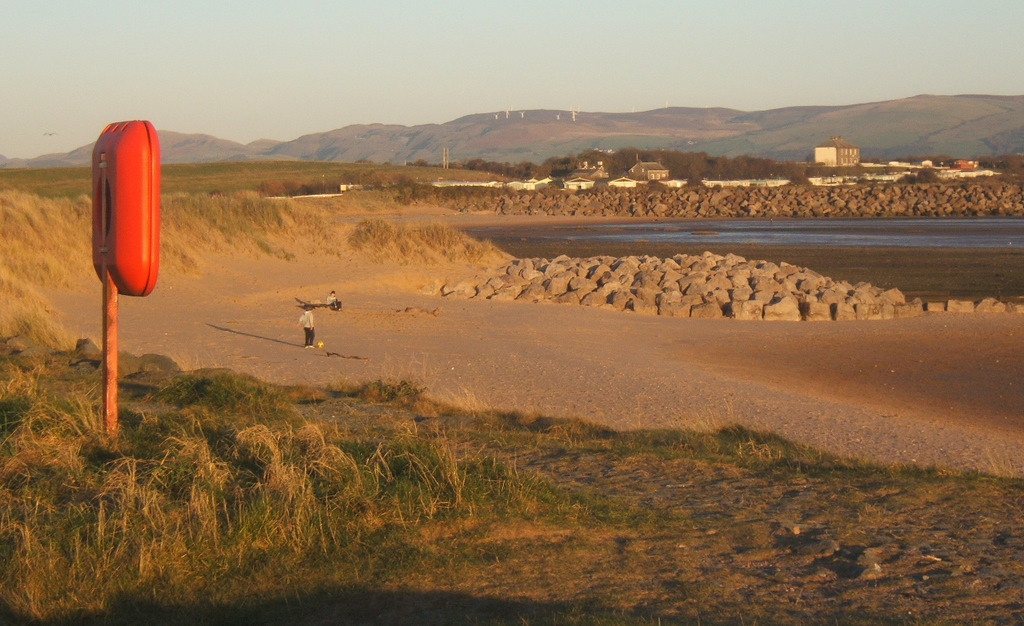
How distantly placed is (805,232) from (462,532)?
161 ft

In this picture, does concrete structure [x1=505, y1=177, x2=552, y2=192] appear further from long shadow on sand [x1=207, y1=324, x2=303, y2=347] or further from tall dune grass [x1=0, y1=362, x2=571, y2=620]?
tall dune grass [x1=0, y1=362, x2=571, y2=620]

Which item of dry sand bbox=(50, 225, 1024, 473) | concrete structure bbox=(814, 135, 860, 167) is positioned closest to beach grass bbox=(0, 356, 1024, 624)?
dry sand bbox=(50, 225, 1024, 473)

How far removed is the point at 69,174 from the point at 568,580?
75.4 metres

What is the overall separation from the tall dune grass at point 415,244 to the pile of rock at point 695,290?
199cm

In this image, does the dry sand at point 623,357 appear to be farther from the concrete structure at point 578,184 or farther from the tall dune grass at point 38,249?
the concrete structure at point 578,184

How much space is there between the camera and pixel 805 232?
51406 mm

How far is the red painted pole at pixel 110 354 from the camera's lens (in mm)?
6348

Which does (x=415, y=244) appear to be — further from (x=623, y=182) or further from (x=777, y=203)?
(x=623, y=182)

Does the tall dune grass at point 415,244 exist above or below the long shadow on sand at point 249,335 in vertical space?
above

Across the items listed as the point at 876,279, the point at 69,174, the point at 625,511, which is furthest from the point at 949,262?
the point at 69,174

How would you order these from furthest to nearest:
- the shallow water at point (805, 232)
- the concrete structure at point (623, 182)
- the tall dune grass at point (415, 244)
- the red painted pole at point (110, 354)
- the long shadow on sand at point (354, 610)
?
the concrete structure at point (623, 182)
the shallow water at point (805, 232)
the tall dune grass at point (415, 244)
the red painted pole at point (110, 354)
the long shadow on sand at point (354, 610)

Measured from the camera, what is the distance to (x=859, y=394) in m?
12.9

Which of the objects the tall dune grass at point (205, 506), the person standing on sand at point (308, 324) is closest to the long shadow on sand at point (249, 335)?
the person standing on sand at point (308, 324)

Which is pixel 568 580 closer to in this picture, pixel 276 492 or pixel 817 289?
pixel 276 492
